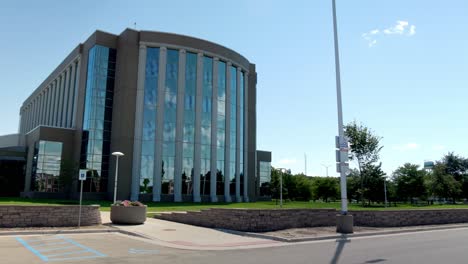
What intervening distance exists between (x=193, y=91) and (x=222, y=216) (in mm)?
30345

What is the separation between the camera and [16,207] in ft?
53.9

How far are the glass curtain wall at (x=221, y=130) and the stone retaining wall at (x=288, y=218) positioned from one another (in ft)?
80.7

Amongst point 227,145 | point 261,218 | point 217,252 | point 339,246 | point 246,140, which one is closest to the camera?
point 217,252

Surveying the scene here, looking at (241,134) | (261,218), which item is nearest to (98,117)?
(241,134)

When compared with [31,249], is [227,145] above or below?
above

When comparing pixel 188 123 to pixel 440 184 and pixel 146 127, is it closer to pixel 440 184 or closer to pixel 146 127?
pixel 146 127

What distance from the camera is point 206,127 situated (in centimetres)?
4781

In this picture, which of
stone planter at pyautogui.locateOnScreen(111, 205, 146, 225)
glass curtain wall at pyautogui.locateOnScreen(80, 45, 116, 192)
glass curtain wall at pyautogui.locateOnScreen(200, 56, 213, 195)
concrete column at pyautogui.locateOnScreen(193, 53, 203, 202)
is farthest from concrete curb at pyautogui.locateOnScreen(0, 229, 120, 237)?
glass curtain wall at pyautogui.locateOnScreen(200, 56, 213, 195)

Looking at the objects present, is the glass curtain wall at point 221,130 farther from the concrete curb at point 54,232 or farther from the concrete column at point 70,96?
the concrete curb at point 54,232

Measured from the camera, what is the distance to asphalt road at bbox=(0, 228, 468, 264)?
10.0 metres

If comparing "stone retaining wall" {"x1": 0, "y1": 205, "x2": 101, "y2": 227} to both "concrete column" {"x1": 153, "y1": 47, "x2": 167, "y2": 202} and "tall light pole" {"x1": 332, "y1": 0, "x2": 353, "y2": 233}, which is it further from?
"concrete column" {"x1": 153, "y1": 47, "x2": 167, "y2": 202}

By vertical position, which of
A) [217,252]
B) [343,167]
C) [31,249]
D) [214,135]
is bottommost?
[217,252]

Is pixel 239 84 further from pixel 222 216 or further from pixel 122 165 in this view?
pixel 222 216

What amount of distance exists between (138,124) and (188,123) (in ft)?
19.7
